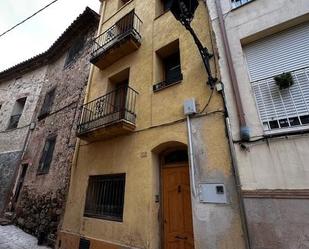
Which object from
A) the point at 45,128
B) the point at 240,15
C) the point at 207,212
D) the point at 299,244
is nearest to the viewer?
the point at 299,244

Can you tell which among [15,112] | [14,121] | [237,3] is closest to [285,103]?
[237,3]

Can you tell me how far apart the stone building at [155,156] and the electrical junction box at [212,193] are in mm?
19

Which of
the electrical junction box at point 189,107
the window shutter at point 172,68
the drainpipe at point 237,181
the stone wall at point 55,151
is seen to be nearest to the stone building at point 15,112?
the stone wall at point 55,151

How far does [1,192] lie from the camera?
395 inches

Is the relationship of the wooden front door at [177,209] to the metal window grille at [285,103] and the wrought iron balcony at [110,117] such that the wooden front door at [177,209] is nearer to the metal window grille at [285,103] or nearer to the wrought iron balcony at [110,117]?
the wrought iron balcony at [110,117]

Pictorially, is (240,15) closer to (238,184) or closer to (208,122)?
(208,122)

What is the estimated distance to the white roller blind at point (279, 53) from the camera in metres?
3.72

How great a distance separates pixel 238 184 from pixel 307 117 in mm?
1689

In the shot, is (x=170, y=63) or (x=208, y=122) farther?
(x=170, y=63)

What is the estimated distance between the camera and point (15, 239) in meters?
6.69

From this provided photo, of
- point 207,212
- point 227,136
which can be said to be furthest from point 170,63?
point 207,212

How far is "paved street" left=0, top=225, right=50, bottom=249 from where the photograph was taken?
6.07 meters

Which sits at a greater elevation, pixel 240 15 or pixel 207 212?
pixel 240 15

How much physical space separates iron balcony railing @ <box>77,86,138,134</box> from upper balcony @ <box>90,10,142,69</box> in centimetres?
128
